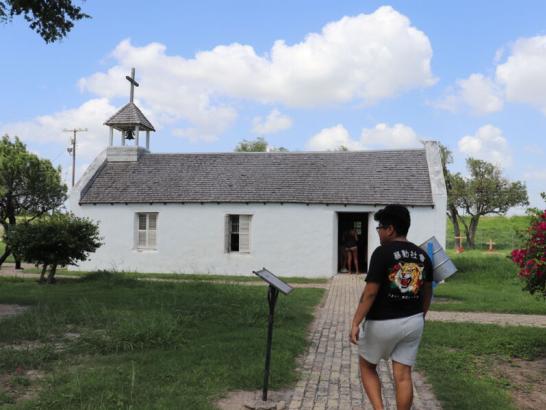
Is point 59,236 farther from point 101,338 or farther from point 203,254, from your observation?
point 101,338

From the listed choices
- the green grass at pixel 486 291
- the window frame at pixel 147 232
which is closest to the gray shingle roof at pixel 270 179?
the window frame at pixel 147 232

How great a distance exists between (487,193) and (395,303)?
1532 inches

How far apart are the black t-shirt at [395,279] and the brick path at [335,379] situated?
1545 mm

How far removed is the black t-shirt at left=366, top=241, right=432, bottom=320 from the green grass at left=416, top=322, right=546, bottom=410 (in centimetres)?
179

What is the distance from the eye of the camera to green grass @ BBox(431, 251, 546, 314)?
39.9 feet

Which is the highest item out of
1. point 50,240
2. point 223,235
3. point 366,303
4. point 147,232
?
point 147,232

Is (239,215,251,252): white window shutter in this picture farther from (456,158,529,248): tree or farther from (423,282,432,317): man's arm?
(456,158,529,248): tree

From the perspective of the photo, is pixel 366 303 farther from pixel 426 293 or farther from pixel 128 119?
pixel 128 119

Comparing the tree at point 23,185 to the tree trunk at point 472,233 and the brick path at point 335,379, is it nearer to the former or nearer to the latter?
the brick path at point 335,379

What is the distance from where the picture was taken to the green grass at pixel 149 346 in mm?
5305

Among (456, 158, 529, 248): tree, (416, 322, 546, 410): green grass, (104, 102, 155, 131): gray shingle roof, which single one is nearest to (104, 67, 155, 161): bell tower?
(104, 102, 155, 131): gray shingle roof

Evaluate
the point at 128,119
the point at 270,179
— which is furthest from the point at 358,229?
the point at 128,119

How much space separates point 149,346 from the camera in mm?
7316

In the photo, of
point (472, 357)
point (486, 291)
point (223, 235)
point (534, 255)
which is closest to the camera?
point (534, 255)
